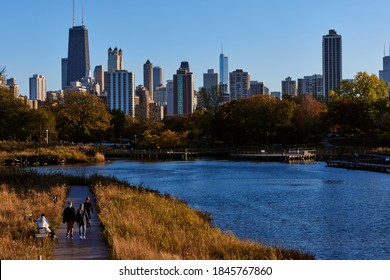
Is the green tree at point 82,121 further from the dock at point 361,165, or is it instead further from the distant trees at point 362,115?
the dock at point 361,165

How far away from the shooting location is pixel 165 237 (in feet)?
69.7

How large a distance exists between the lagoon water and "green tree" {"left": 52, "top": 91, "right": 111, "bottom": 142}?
132 feet

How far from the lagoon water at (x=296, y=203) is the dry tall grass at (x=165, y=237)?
11.0ft

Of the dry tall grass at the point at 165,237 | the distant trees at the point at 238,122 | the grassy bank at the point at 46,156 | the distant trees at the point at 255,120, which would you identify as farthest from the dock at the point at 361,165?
the dry tall grass at the point at 165,237

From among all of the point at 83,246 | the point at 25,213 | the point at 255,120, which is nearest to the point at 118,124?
the point at 255,120

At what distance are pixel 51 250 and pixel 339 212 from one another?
20.6 metres

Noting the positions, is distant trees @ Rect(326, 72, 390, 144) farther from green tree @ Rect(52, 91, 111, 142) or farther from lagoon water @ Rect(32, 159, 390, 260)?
green tree @ Rect(52, 91, 111, 142)

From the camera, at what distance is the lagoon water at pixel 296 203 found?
26547 mm

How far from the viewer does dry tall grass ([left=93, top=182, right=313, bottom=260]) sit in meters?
18.7

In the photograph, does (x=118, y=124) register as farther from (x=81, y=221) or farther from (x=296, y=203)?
(x=81, y=221)

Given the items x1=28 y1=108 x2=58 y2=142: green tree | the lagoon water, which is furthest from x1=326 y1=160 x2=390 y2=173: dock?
x1=28 y1=108 x2=58 y2=142: green tree

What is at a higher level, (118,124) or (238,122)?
(118,124)

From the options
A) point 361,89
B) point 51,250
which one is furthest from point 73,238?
point 361,89

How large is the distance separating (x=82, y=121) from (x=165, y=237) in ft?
298
